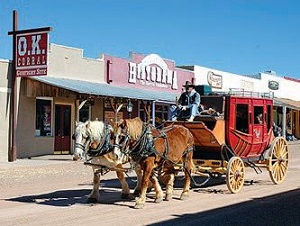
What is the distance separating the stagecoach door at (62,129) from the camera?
2661 centimetres

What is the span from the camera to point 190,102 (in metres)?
13.2

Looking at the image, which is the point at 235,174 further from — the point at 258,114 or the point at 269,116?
the point at 269,116

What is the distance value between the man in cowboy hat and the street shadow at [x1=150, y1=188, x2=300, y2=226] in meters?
2.67

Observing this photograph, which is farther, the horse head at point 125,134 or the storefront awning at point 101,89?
the storefront awning at point 101,89

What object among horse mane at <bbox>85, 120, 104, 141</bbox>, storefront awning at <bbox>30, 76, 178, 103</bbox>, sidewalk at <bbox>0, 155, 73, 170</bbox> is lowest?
sidewalk at <bbox>0, 155, 73, 170</bbox>

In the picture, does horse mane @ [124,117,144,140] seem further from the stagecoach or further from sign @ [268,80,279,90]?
sign @ [268,80,279,90]

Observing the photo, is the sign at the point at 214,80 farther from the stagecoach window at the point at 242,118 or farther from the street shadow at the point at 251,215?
the street shadow at the point at 251,215

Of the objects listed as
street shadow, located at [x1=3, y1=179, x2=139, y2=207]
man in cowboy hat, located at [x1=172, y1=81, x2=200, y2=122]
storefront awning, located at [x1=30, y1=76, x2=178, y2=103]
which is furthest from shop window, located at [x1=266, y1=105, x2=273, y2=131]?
storefront awning, located at [x1=30, y1=76, x2=178, y2=103]

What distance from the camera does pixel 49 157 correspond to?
24938 millimetres

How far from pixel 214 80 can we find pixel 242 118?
86.8ft

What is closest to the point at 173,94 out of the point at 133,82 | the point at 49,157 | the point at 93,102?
the point at 133,82

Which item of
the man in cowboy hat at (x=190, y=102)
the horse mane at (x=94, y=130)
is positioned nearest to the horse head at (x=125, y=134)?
the horse mane at (x=94, y=130)

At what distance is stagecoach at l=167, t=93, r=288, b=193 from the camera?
12867 mm

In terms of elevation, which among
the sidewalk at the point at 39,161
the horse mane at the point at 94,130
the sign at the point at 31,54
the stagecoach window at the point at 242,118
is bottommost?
the sidewalk at the point at 39,161
